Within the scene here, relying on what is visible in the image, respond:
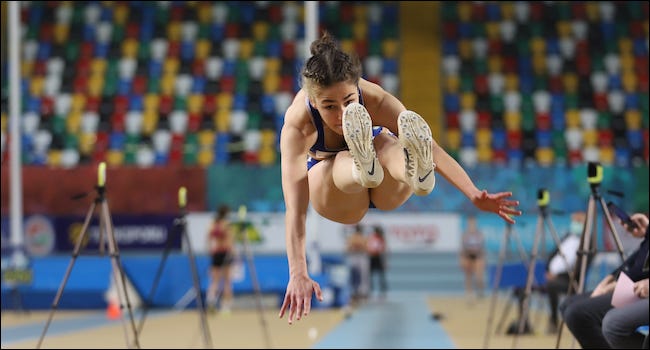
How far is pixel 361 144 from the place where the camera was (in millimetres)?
4285

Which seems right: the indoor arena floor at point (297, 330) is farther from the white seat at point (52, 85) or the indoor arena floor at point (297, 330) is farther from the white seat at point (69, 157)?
the white seat at point (52, 85)

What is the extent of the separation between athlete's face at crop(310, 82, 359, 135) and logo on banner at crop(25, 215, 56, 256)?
12184 mm

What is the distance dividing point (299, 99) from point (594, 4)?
1746 cm

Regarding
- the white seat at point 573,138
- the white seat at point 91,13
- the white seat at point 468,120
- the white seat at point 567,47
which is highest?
the white seat at point 91,13

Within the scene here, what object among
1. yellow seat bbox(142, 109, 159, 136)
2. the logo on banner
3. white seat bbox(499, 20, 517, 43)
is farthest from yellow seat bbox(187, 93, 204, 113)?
white seat bbox(499, 20, 517, 43)

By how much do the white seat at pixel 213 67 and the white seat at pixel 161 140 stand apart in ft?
5.87

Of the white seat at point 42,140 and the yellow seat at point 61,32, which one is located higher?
the yellow seat at point 61,32

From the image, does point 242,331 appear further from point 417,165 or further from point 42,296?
point 417,165

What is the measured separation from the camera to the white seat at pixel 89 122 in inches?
777

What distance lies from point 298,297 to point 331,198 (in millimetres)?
1101

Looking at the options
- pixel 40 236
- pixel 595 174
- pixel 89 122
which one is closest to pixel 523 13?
pixel 89 122

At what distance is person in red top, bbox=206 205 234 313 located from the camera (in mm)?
13555

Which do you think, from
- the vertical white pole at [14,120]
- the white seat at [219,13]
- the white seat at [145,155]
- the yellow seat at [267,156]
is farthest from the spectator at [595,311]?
the white seat at [219,13]

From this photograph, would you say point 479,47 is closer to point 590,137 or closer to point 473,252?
point 590,137
